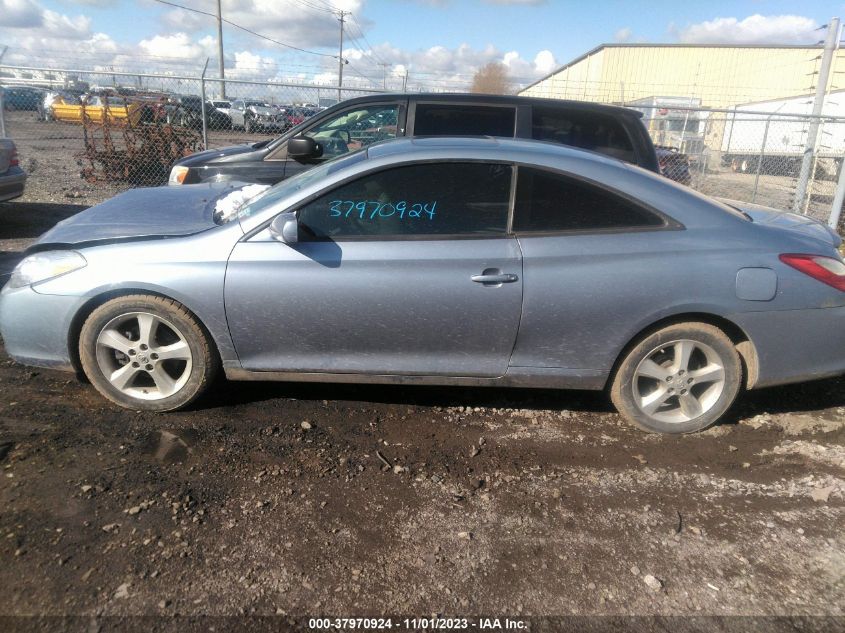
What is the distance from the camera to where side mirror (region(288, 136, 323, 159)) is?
6.03 meters

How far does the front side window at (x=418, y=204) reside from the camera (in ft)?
11.3

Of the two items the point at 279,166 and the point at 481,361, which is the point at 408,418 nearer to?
the point at 481,361

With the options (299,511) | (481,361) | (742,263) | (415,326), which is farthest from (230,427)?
(742,263)

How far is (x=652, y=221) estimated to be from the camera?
11.5ft

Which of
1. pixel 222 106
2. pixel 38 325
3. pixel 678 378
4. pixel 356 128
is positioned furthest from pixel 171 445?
pixel 222 106

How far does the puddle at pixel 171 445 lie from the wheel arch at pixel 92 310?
47 cm

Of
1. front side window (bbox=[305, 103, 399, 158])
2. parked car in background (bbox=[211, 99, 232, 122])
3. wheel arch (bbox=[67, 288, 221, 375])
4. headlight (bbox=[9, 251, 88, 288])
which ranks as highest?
parked car in background (bbox=[211, 99, 232, 122])

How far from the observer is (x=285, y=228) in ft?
10.8

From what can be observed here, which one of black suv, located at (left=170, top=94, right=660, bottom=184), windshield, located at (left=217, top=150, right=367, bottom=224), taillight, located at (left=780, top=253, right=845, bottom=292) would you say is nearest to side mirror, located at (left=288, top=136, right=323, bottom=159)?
black suv, located at (left=170, top=94, right=660, bottom=184)

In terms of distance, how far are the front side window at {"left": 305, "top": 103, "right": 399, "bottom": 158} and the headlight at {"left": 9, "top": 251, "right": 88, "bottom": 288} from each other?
3248mm

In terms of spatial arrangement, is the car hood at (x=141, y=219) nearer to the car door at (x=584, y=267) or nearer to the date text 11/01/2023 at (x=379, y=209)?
the date text 11/01/2023 at (x=379, y=209)

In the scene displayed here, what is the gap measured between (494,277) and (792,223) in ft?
6.65

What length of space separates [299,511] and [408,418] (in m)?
1.05

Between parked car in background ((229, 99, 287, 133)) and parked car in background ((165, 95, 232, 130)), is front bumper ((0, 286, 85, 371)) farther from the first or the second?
parked car in background ((229, 99, 287, 133))
